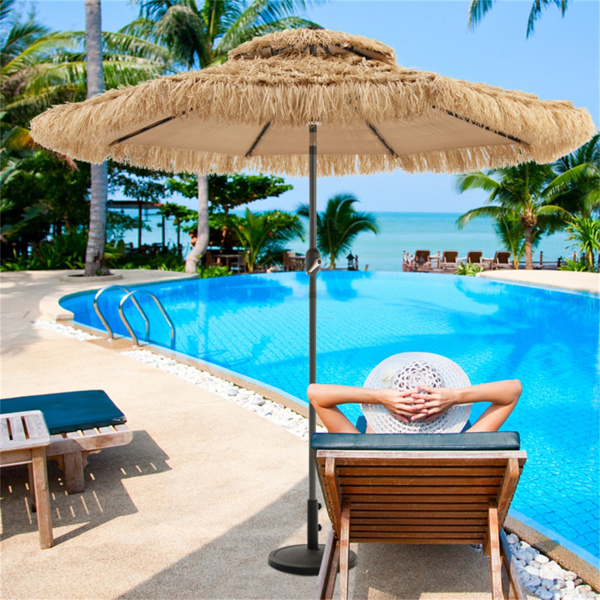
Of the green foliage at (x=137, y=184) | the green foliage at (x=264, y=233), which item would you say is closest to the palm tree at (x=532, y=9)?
the green foliage at (x=264, y=233)

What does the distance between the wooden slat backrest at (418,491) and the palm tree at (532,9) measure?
15060mm

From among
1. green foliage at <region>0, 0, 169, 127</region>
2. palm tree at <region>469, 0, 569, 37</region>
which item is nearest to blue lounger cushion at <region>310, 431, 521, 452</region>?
green foliage at <region>0, 0, 169, 127</region>

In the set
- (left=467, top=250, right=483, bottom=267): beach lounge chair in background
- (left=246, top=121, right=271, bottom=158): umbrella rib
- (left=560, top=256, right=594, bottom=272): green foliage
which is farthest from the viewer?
(left=467, top=250, right=483, bottom=267): beach lounge chair in background

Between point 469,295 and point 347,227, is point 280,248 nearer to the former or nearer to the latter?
point 347,227

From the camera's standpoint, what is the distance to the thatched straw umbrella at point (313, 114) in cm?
237

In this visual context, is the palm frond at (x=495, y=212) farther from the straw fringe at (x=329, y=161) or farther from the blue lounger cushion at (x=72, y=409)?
the blue lounger cushion at (x=72, y=409)

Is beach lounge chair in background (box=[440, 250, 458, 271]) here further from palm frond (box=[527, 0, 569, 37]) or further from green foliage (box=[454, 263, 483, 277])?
palm frond (box=[527, 0, 569, 37])

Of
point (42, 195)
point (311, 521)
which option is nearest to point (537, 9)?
point (42, 195)

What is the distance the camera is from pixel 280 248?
20219 mm

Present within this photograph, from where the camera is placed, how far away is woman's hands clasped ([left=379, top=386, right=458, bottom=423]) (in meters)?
2.46

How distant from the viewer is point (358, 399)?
8.29 feet

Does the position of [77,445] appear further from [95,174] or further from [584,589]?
[95,174]

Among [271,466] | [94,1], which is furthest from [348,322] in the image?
[94,1]

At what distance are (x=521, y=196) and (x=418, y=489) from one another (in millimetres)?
18263
